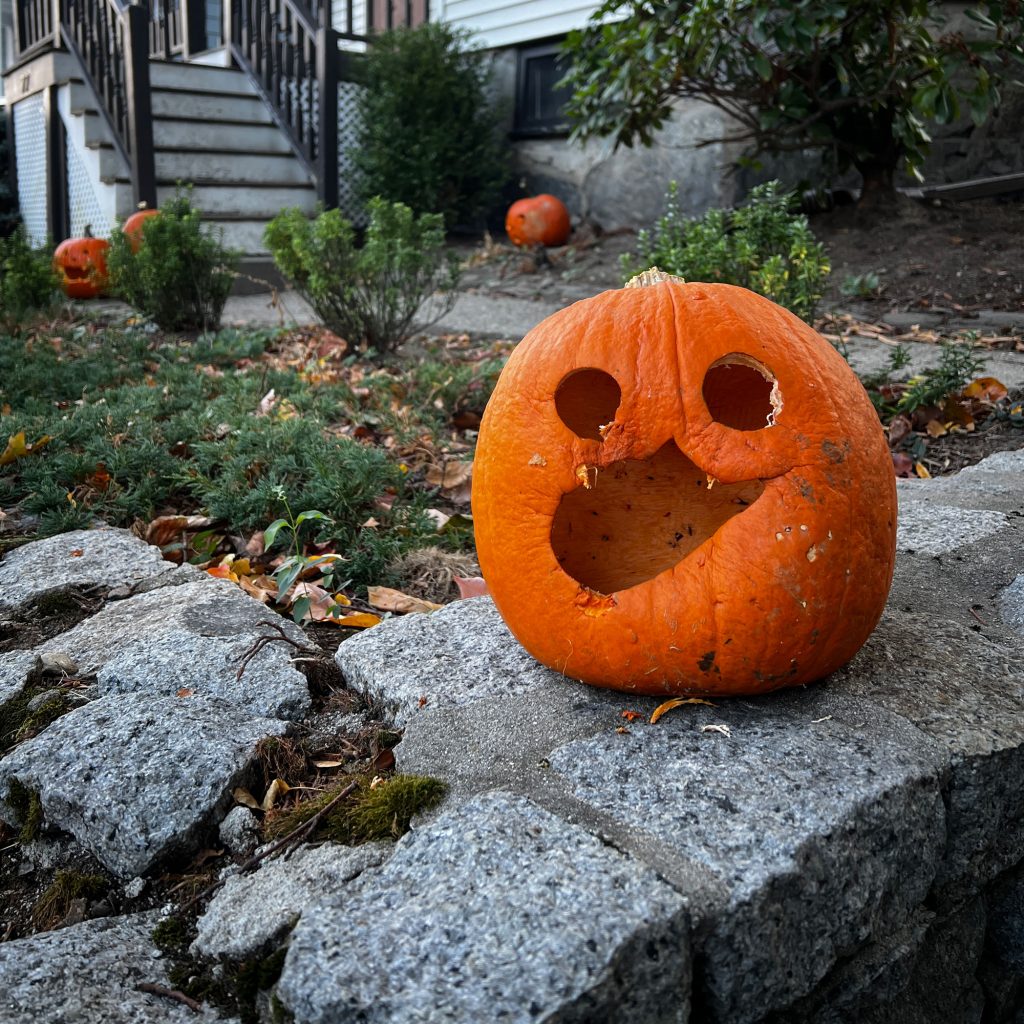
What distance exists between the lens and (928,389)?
4.10m

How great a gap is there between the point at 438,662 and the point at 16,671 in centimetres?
94

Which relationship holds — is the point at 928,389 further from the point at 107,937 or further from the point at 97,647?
the point at 107,937

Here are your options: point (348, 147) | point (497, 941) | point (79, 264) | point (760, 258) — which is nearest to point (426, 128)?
point (348, 147)

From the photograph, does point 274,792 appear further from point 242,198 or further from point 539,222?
point 242,198

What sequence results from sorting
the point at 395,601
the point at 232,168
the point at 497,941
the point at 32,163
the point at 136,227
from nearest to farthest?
the point at 497,941, the point at 395,601, the point at 136,227, the point at 232,168, the point at 32,163

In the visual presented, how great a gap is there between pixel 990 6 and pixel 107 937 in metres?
5.43

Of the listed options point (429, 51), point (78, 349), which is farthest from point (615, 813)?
point (429, 51)

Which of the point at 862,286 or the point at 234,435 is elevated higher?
the point at 862,286

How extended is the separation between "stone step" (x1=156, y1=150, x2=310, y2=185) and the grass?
467 cm

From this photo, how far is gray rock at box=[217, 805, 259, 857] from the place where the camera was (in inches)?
62.1

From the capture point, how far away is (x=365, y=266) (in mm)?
5230

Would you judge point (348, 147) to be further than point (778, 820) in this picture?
Yes

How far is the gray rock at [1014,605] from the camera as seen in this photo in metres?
2.11

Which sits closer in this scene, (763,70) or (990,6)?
(990,6)
